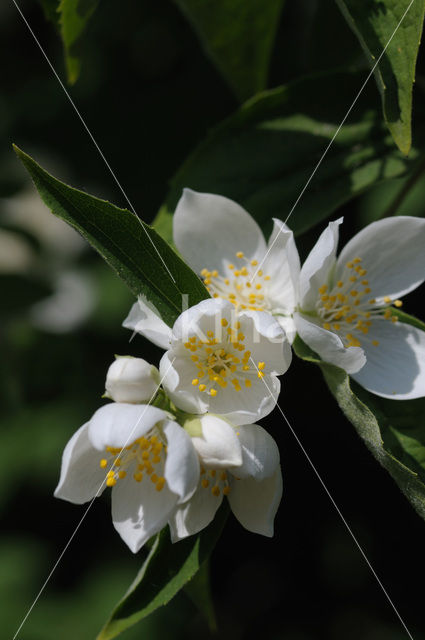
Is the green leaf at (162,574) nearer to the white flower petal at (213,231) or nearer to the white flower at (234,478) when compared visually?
the white flower at (234,478)

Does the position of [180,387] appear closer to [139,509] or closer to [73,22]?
[139,509]

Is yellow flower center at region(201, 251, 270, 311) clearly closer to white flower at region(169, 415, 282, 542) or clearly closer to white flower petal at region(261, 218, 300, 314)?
white flower petal at region(261, 218, 300, 314)

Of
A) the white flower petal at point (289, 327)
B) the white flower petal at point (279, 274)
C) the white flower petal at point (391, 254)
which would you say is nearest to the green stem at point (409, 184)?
the white flower petal at point (391, 254)

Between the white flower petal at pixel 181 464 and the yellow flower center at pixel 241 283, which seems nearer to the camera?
the white flower petal at pixel 181 464

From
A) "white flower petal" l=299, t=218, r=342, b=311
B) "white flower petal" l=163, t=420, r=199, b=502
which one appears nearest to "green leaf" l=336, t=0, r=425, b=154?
"white flower petal" l=299, t=218, r=342, b=311

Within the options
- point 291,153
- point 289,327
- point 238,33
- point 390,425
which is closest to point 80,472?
point 289,327

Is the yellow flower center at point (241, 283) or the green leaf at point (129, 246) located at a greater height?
the green leaf at point (129, 246)
